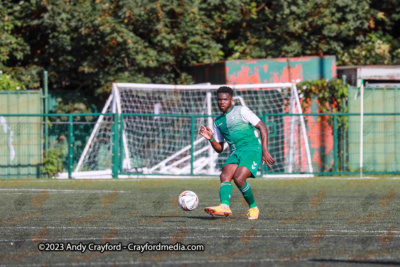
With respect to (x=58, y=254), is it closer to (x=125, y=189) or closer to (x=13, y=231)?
(x=13, y=231)

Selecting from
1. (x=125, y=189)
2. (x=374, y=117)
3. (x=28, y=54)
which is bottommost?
(x=125, y=189)

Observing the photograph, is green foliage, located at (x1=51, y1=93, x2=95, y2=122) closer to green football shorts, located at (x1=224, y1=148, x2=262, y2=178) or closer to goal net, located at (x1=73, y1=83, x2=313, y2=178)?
goal net, located at (x1=73, y1=83, x2=313, y2=178)

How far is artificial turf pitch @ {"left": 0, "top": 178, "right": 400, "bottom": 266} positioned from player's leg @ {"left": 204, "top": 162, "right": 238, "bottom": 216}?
14 centimetres

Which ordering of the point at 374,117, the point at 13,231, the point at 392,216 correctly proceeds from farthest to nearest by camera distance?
1. the point at 374,117
2. the point at 392,216
3. the point at 13,231

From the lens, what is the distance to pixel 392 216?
9.10m

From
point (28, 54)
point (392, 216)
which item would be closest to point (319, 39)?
point (28, 54)

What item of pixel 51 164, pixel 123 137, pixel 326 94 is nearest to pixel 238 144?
pixel 123 137

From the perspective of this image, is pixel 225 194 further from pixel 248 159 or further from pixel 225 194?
pixel 248 159

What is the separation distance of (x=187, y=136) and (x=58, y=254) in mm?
14698

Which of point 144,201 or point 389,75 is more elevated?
point 389,75

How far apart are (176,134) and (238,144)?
11246mm

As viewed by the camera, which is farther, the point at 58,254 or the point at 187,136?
the point at 187,136

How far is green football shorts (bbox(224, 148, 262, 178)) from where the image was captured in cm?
893

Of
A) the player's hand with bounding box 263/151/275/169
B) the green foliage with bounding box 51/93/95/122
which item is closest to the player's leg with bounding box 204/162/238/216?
the player's hand with bounding box 263/151/275/169
